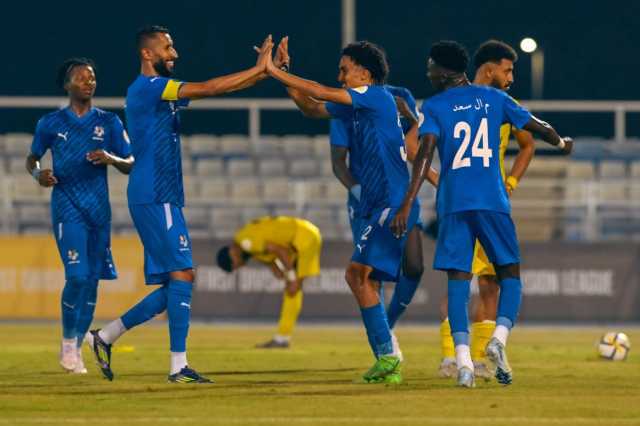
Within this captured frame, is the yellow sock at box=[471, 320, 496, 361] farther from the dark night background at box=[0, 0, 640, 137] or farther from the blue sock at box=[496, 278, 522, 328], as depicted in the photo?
the dark night background at box=[0, 0, 640, 137]

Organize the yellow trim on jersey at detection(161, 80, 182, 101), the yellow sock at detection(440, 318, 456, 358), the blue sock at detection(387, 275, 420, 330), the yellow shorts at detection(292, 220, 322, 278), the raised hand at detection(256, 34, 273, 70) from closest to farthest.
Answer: the raised hand at detection(256, 34, 273, 70) < the yellow trim on jersey at detection(161, 80, 182, 101) < the yellow sock at detection(440, 318, 456, 358) < the blue sock at detection(387, 275, 420, 330) < the yellow shorts at detection(292, 220, 322, 278)

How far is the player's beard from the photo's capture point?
11109 millimetres

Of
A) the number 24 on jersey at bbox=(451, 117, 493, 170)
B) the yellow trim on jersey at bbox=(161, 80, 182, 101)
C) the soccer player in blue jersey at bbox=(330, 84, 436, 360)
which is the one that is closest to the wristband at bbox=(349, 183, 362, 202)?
the soccer player in blue jersey at bbox=(330, 84, 436, 360)

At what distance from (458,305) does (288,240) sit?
6.32 m

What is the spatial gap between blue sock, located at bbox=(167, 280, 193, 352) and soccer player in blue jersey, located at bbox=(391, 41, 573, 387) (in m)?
1.54

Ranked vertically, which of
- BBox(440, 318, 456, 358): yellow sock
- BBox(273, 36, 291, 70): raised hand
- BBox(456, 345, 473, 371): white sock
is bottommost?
BBox(440, 318, 456, 358): yellow sock

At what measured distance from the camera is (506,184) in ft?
38.0

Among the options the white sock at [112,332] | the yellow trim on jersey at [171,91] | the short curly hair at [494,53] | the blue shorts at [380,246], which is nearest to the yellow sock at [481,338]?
the blue shorts at [380,246]

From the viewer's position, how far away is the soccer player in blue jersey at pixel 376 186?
10.9 metres

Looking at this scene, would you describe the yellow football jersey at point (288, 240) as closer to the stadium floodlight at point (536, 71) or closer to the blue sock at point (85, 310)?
the blue sock at point (85, 310)

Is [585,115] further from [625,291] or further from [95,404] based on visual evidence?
[95,404]

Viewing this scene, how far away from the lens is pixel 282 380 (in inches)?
448

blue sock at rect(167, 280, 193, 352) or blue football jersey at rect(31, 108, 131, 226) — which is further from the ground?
blue football jersey at rect(31, 108, 131, 226)

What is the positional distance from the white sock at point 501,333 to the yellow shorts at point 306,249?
610 centimetres
